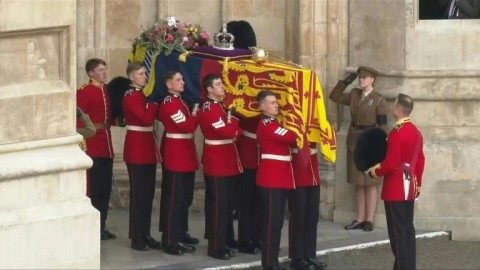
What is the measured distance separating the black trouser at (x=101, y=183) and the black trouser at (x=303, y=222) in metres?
1.85

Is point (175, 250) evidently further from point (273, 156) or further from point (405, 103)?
point (405, 103)

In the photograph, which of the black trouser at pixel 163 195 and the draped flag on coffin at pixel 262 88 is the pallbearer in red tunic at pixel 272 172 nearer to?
the draped flag on coffin at pixel 262 88

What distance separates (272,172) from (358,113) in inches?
73.4

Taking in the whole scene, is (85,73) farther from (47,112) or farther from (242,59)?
(47,112)

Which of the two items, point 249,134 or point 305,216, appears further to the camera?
point 249,134

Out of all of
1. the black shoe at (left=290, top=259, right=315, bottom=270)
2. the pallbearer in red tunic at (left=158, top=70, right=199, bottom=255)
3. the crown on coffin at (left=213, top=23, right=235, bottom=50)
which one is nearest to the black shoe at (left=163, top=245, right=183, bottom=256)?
the pallbearer in red tunic at (left=158, top=70, right=199, bottom=255)

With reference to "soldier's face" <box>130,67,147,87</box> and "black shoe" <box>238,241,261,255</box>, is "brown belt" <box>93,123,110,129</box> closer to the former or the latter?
"soldier's face" <box>130,67,147,87</box>

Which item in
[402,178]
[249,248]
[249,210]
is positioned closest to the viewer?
[402,178]

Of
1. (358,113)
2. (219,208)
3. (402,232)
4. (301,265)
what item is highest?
(358,113)

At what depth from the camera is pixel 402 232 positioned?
37.3 feet

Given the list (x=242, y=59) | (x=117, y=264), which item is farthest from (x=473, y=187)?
(x=117, y=264)

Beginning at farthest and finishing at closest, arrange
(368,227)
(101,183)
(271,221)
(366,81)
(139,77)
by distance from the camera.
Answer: (368,227) < (366,81) < (101,183) < (139,77) < (271,221)

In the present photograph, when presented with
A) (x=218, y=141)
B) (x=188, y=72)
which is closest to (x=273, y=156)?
(x=218, y=141)

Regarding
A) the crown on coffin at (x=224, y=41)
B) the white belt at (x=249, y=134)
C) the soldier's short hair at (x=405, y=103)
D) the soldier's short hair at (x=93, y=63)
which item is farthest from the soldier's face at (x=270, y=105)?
the soldier's short hair at (x=93, y=63)
